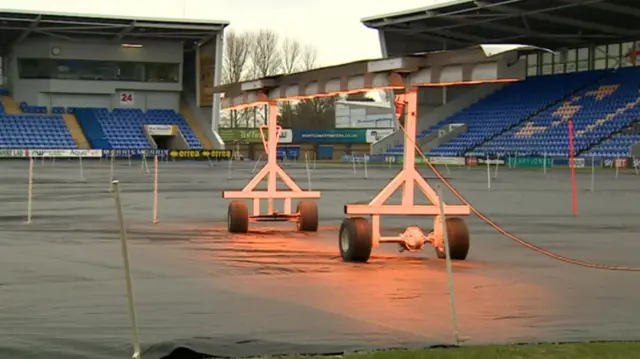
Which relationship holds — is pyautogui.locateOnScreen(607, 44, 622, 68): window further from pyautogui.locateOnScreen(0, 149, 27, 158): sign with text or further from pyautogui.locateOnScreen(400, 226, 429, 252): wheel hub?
pyautogui.locateOnScreen(400, 226, 429, 252): wheel hub

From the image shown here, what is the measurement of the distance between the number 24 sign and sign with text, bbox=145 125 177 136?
429 centimetres

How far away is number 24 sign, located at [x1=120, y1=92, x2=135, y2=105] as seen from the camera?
7912 centimetres

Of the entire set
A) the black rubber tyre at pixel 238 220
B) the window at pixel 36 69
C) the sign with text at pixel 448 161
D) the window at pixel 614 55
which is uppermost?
the window at pixel 614 55

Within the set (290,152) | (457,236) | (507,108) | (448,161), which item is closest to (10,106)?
(290,152)

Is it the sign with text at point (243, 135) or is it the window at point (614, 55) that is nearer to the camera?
the window at point (614, 55)

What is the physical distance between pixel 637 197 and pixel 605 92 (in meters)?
40.3

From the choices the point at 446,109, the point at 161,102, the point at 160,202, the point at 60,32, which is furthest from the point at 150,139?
the point at 160,202

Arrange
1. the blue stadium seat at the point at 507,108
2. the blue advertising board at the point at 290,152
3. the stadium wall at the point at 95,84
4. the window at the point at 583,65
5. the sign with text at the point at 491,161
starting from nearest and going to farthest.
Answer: the sign with text at the point at 491,161
the blue stadium seat at the point at 507,108
the window at the point at 583,65
the stadium wall at the point at 95,84
the blue advertising board at the point at 290,152

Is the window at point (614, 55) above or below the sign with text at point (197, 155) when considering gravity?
above

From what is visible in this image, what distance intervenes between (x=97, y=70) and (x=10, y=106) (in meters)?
7.79

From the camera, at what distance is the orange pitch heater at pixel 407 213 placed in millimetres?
11094

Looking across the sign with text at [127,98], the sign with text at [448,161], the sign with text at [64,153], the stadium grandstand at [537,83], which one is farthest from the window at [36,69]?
the sign with text at [448,161]

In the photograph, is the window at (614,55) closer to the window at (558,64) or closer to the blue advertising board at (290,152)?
the window at (558,64)

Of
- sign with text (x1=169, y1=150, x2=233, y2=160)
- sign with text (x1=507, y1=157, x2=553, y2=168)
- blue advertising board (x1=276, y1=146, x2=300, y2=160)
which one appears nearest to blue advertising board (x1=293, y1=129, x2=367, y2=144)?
blue advertising board (x1=276, y1=146, x2=300, y2=160)
